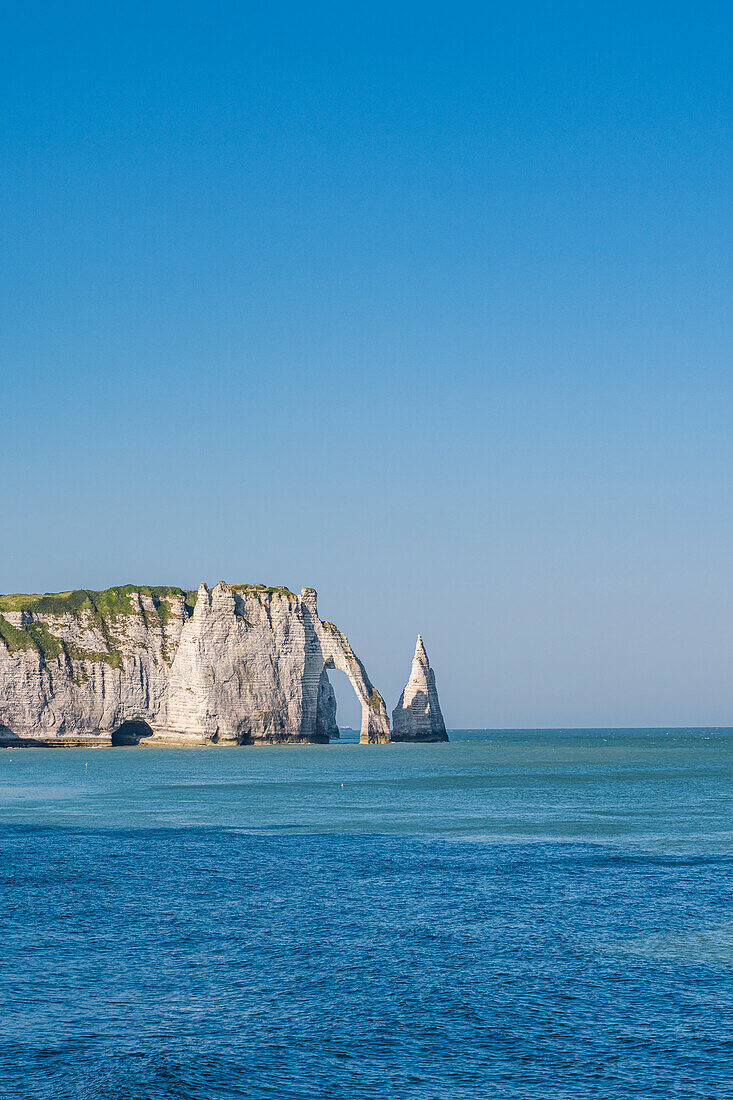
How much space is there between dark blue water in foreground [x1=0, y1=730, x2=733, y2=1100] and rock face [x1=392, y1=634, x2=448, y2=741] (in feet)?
317

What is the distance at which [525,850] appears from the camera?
4184cm

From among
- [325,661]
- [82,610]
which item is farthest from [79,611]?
[325,661]

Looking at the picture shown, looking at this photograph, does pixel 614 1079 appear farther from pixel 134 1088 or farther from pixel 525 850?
pixel 525 850

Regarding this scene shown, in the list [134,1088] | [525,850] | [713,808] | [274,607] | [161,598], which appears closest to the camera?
[134,1088]

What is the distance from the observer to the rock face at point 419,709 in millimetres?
152000

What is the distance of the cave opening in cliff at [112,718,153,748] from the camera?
555 feet

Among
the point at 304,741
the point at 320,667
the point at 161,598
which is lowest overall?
the point at 304,741

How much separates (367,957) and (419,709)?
135223mm

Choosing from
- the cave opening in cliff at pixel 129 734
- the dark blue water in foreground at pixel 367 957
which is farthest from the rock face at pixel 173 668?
the dark blue water in foreground at pixel 367 957

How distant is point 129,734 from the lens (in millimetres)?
169750

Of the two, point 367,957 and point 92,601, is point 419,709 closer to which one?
point 92,601

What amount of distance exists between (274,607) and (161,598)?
73.7 feet

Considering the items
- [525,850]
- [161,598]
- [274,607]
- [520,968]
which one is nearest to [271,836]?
[525,850]

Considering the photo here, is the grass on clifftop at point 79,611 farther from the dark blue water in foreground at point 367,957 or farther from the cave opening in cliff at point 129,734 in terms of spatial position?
the dark blue water in foreground at point 367,957
